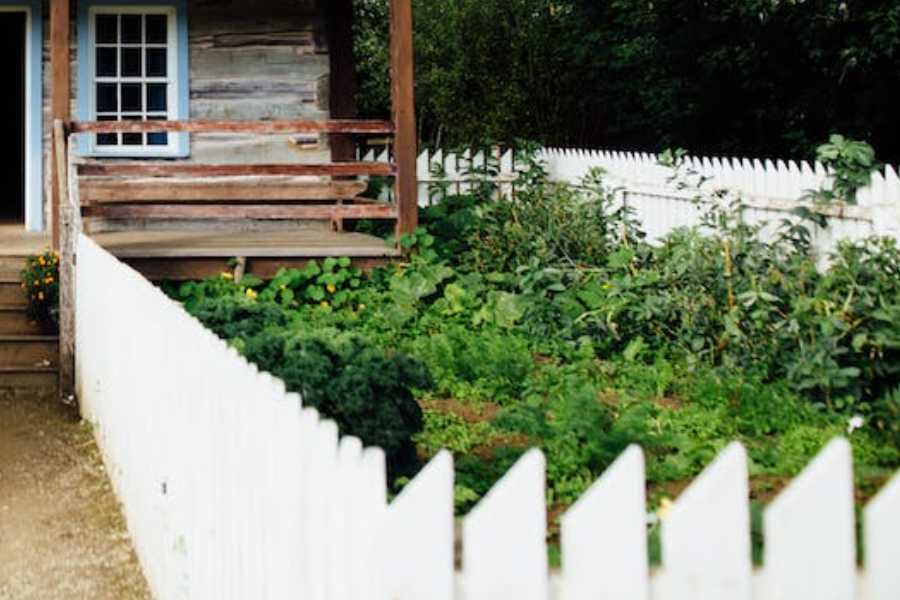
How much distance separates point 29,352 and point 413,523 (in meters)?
9.11

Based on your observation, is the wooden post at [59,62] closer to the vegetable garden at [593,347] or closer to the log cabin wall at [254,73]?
the vegetable garden at [593,347]

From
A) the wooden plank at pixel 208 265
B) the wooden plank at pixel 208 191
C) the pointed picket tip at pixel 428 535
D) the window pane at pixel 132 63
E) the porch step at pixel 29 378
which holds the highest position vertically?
the window pane at pixel 132 63

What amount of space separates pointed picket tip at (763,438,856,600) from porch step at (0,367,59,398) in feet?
30.6

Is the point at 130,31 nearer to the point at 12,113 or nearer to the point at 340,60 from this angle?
the point at 340,60

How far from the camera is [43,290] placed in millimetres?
11195

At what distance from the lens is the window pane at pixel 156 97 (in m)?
14.6

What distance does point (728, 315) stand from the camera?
323 inches

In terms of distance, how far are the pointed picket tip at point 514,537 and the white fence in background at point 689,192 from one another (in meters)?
6.57

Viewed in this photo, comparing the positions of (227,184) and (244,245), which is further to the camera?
(227,184)

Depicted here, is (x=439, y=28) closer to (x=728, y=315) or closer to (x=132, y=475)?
(x=728, y=315)

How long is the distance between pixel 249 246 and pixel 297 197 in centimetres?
128

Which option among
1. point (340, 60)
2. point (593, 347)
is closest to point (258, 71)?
point (340, 60)

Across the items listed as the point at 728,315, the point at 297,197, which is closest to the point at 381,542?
the point at 728,315

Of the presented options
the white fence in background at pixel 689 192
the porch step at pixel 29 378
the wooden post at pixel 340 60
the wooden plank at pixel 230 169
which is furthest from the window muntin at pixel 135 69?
the porch step at pixel 29 378
